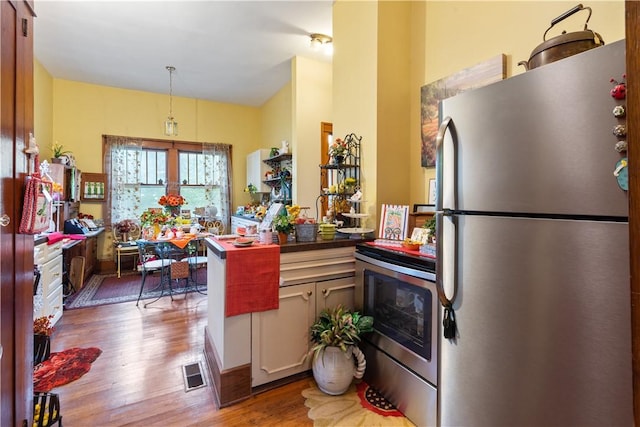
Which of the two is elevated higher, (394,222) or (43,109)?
(43,109)

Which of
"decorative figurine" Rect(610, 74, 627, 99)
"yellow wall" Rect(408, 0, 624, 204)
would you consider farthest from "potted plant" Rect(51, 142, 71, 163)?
"decorative figurine" Rect(610, 74, 627, 99)

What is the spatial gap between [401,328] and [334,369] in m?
0.51

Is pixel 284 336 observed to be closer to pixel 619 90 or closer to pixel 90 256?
pixel 619 90

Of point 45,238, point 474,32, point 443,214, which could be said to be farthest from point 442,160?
point 45,238

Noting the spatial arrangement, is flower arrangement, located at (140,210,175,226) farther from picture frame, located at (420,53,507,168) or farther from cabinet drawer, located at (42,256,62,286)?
picture frame, located at (420,53,507,168)

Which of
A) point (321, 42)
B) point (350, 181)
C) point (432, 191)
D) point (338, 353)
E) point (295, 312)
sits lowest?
point (338, 353)

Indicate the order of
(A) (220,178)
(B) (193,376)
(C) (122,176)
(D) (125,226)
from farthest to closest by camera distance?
(A) (220,178), (C) (122,176), (D) (125,226), (B) (193,376)

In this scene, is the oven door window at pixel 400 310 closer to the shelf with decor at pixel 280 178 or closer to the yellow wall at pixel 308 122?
the yellow wall at pixel 308 122

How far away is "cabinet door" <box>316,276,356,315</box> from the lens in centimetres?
221

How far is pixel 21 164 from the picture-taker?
4.12ft

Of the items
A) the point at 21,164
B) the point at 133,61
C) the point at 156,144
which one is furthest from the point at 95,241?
→ the point at 21,164

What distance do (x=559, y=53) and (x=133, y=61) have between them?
16.6ft

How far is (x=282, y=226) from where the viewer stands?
2137 mm

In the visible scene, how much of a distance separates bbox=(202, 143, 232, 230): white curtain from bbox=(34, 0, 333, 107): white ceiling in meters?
1.32
